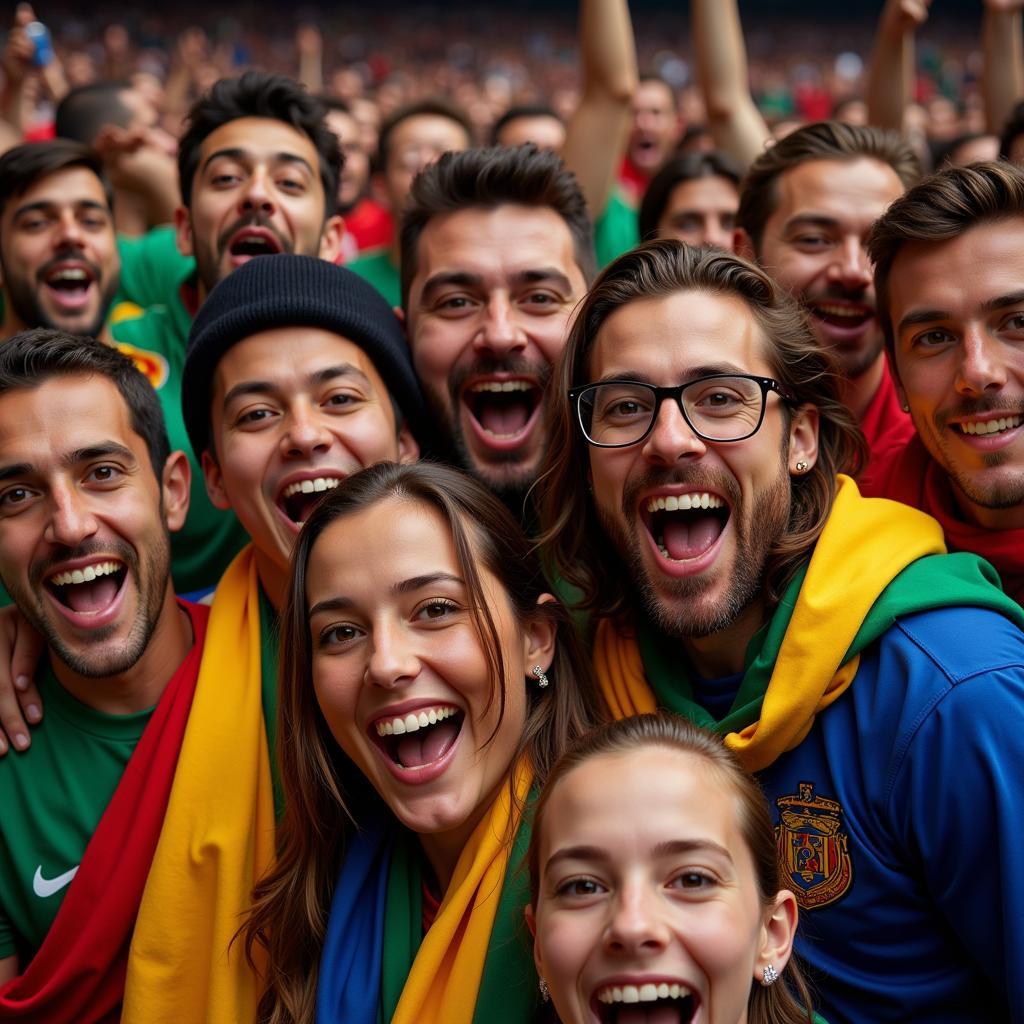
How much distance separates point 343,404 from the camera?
10.8 feet

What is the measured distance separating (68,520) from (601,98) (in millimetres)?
2920

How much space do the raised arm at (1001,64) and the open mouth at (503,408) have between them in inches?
119

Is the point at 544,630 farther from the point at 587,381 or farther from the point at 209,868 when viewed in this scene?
the point at 209,868

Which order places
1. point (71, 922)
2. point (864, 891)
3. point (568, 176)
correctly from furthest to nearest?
1. point (568, 176)
2. point (71, 922)
3. point (864, 891)

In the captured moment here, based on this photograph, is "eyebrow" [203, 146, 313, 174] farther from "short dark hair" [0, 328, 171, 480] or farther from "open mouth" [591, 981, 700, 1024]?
"open mouth" [591, 981, 700, 1024]

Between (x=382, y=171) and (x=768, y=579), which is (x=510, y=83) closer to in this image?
(x=382, y=171)

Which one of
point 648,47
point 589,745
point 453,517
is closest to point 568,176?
point 453,517

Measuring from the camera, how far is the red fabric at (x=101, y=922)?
293 centimetres

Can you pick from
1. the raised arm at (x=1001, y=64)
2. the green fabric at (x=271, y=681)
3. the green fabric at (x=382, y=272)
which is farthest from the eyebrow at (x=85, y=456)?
the raised arm at (x=1001, y=64)

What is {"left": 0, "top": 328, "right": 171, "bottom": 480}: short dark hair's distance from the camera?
3.24 m

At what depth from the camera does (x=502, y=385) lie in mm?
3520

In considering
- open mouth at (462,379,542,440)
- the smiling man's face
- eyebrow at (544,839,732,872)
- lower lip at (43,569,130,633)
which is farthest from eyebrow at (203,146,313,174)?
eyebrow at (544,839,732,872)

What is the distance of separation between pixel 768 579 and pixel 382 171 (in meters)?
4.51

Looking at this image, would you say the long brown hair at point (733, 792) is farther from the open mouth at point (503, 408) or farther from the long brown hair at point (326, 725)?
the open mouth at point (503, 408)
